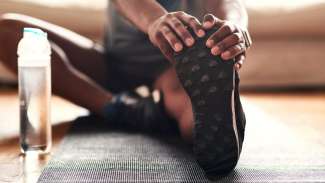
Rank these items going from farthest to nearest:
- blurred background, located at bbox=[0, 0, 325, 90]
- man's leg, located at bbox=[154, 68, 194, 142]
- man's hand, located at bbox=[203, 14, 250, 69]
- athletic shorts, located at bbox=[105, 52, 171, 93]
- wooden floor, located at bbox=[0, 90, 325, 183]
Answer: blurred background, located at bbox=[0, 0, 325, 90] → athletic shorts, located at bbox=[105, 52, 171, 93] → man's leg, located at bbox=[154, 68, 194, 142] → wooden floor, located at bbox=[0, 90, 325, 183] → man's hand, located at bbox=[203, 14, 250, 69]

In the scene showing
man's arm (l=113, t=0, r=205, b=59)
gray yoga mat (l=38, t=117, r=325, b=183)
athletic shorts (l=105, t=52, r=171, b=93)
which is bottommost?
athletic shorts (l=105, t=52, r=171, b=93)

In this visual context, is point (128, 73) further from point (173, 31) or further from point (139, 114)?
point (173, 31)

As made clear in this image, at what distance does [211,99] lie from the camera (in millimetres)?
749

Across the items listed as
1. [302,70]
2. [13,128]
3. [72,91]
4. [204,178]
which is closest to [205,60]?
[204,178]

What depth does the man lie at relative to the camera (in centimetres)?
75

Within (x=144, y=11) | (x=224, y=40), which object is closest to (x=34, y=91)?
(x=144, y=11)

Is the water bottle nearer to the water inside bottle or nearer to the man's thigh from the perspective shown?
the water inside bottle

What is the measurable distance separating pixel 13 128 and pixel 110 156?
1.29ft

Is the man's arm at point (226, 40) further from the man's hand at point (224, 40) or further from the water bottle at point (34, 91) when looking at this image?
the water bottle at point (34, 91)

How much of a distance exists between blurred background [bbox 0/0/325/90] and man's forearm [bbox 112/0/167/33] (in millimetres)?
874

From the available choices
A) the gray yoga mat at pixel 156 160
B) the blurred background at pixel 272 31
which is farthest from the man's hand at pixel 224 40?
the blurred background at pixel 272 31

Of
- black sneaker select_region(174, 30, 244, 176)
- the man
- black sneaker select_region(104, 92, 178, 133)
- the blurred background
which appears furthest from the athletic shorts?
the blurred background

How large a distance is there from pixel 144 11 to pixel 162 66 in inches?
11.0

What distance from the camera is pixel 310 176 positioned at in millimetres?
792
